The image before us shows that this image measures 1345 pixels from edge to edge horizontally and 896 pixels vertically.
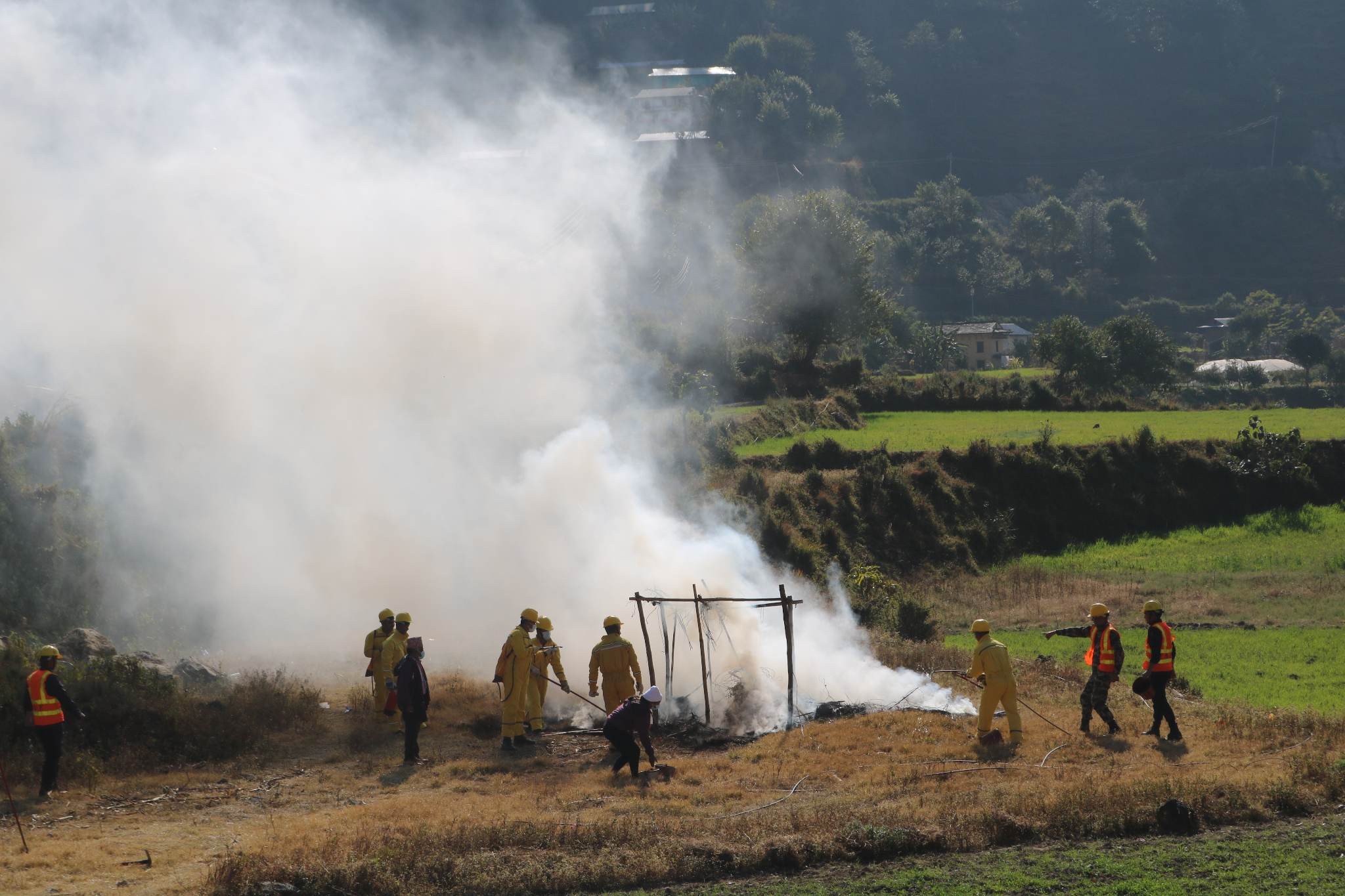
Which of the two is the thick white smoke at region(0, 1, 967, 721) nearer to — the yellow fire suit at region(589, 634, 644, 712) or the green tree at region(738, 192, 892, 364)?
the yellow fire suit at region(589, 634, 644, 712)

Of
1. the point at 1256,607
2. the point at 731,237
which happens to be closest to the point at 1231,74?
the point at 731,237

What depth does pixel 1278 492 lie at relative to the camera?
4216cm

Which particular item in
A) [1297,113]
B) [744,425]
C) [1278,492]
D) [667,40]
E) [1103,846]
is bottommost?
[1103,846]

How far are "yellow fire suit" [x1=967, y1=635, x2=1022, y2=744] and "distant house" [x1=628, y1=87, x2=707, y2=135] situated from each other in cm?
12570

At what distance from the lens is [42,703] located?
46.0 ft

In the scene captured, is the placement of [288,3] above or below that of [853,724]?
above

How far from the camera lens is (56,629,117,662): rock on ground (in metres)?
17.9

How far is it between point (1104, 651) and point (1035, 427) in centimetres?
3345

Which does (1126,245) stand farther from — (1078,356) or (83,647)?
(83,647)

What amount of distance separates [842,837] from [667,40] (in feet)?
557

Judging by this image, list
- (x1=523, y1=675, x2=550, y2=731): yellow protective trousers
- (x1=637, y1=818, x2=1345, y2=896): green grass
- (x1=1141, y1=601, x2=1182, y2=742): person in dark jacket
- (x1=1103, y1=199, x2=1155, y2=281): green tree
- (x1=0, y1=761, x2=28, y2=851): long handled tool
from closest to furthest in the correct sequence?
(x1=637, y1=818, x2=1345, y2=896): green grass, (x1=0, y1=761, x2=28, y2=851): long handled tool, (x1=1141, y1=601, x2=1182, y2=742): person in dark jacket, (x1=523, y1=675, x2=550, y2=731): yellow protective trousers, (x1=1103, y1=199, x2=1155, y2=281): green tree

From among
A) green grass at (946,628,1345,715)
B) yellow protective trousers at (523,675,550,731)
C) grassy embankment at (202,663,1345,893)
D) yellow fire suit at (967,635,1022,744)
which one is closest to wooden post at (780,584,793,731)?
grassy embankment at (202,663,1345,893)

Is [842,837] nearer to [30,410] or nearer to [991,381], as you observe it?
[30,410]

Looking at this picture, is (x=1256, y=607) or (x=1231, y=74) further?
(x=1231, y=74)
